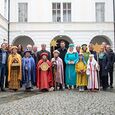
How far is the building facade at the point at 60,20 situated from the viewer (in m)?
35.5

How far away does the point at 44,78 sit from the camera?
15562 mm

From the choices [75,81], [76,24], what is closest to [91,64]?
[75,81]

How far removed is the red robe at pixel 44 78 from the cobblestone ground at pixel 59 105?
2.06m

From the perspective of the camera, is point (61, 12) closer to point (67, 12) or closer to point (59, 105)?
point (67, 12)

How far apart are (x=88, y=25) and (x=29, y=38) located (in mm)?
5242

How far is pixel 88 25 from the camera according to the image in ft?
117

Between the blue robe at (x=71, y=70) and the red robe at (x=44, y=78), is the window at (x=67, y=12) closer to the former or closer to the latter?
the blue robe at (x=71, y=70)

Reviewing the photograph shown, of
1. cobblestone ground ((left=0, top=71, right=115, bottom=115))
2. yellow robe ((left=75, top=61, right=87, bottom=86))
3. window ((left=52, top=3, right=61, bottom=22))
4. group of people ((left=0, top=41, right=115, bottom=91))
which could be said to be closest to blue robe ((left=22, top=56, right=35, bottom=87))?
group of people ((left=0, top=41, right=115, bottom=91))

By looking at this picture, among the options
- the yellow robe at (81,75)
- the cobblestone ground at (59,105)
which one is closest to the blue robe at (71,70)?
the yellow robe at (81,75)

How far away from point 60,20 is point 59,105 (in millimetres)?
25155

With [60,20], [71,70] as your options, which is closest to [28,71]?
[71,70]

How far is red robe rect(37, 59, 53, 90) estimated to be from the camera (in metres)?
15.5

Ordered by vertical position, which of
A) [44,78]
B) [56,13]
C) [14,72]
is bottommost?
[44,78]

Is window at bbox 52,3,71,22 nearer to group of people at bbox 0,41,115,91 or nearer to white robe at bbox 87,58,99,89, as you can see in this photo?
group of people at bbox 0,41,115,91
